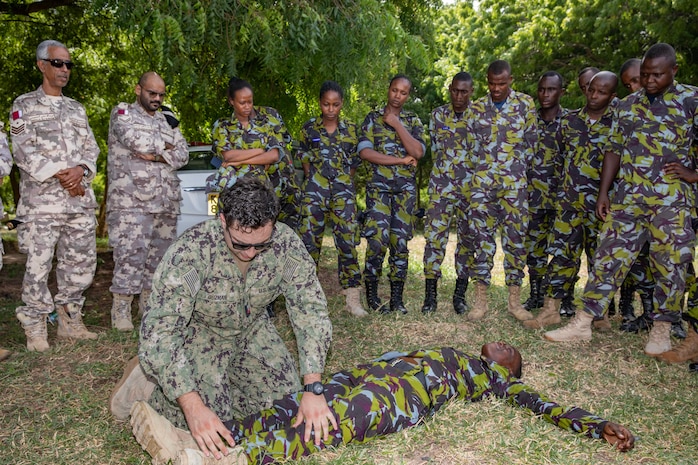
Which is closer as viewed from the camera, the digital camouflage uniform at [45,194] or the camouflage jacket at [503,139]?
the digital camouflage uniform at [45,194]

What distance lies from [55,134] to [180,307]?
267 centimetres

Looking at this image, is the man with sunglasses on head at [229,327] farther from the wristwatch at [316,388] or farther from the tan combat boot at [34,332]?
the tan combat boot at [34,332]

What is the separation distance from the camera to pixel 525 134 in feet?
17.6

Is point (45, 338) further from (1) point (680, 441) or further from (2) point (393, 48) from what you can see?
(1) point (680, 441)

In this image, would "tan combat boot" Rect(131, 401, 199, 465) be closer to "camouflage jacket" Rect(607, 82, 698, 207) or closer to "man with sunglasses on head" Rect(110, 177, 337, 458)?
"man with sunglasses on head" Rect(110, 177, 337, 458)

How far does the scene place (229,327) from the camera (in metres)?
3.21

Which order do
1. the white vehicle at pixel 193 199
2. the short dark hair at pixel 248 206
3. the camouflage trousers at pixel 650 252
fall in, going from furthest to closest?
the white vehicle at pixel 193 199 → the camouflage trousers at pixel 650 252 → the short dark hair at pixel 248 206

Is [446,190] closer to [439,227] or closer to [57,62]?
[439,227]

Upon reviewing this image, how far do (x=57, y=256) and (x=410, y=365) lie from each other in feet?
9.94

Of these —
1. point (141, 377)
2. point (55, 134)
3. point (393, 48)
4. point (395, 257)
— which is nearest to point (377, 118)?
point (393, 48)

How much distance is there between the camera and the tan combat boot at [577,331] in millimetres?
4801

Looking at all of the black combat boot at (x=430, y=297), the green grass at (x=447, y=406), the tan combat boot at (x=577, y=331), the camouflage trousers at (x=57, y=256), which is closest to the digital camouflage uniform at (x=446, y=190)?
the black combat boot at (x=430, y=297)

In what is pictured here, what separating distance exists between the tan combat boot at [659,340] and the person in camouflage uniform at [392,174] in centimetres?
205

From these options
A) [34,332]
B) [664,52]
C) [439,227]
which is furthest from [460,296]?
[34,332]
